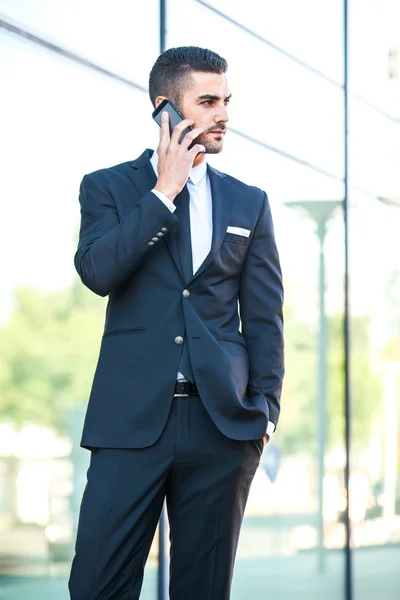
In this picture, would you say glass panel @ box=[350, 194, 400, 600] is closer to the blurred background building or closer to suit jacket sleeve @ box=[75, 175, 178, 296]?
the blurred background building

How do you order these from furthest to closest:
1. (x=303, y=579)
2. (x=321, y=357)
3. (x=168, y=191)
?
(x=321, y=357) → (x=303, y=579) → (x=168, y=191)

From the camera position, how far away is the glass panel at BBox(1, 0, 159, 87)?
3826mm

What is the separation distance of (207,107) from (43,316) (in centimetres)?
137

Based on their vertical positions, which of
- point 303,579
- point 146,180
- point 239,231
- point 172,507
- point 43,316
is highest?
point 146,180

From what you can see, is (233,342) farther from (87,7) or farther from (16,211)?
(87,7)

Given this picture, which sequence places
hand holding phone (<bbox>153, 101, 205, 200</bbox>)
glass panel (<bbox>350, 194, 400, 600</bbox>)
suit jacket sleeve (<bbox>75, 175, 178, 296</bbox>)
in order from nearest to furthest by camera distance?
suit jacket sleeve (<bbox>75, 175, 178, 296</bbox>)
hand holding phone (<bbox>153, 101, 205, 200</bbox>)
glass panel (<bbox>350, 194, 400, 600</bbox>)

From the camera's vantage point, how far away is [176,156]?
2.62 metres

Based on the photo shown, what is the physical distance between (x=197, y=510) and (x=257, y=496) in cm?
246

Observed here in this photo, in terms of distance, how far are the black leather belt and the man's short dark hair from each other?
2.43 ft

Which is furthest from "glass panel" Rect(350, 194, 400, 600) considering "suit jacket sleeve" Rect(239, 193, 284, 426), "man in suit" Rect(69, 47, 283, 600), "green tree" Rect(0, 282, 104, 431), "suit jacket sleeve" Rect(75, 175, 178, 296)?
"suit jacket sleeve" Rect(75, 175, 178, 296)

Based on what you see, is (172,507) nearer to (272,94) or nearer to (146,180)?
(146,180)

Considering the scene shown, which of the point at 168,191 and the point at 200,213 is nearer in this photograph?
the point at 168,191

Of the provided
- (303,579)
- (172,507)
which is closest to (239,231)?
(172,507)

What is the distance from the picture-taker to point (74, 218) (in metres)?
3.97
